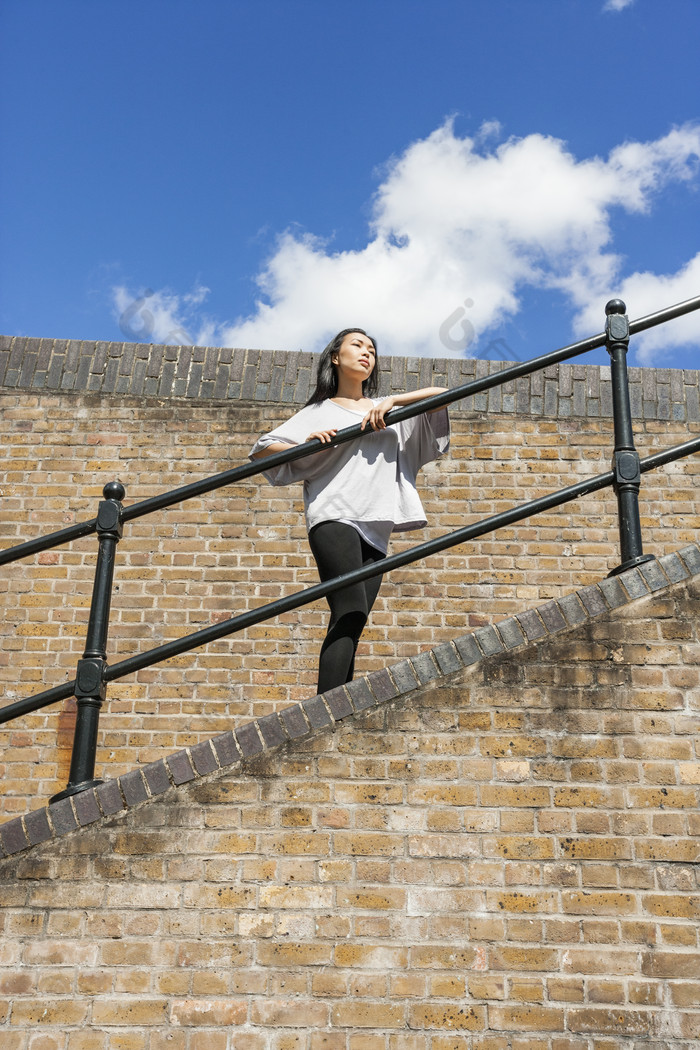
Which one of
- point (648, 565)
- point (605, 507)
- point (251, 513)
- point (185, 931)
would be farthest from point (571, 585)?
point (185, 931)

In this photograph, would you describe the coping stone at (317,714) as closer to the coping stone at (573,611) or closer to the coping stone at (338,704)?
the coping stone at (338,704)

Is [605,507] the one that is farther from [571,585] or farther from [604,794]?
[604,794]

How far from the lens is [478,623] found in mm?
5125

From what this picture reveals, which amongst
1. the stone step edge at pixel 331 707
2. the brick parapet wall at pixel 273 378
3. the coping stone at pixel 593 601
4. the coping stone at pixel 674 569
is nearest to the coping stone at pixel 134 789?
the stone step edge at pixel 331 707

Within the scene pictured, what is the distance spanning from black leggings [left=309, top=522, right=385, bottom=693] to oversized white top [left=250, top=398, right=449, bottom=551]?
51mm

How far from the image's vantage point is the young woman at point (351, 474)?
3.04 m

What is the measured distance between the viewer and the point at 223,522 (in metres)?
5.37

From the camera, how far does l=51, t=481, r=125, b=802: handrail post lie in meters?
2.65

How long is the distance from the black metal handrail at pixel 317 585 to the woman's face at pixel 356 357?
1.50 ft

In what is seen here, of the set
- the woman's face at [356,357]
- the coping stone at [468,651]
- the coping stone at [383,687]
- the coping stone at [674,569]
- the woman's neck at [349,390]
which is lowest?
the coping stone at [383,687]

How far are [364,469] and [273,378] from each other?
2640 millimetres

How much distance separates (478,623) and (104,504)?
268 cm

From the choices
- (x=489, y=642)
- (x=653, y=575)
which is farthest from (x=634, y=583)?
(x=489, y=642)

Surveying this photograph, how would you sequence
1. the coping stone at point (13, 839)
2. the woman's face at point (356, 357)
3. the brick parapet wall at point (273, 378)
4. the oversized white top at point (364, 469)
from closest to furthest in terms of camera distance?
1. the coping stone at point (13, 839)
2. the oversized white top at point (364, 469)
3. the woman's face at point (356, 357)
4. the brick parapet wall at point (273, 378)
